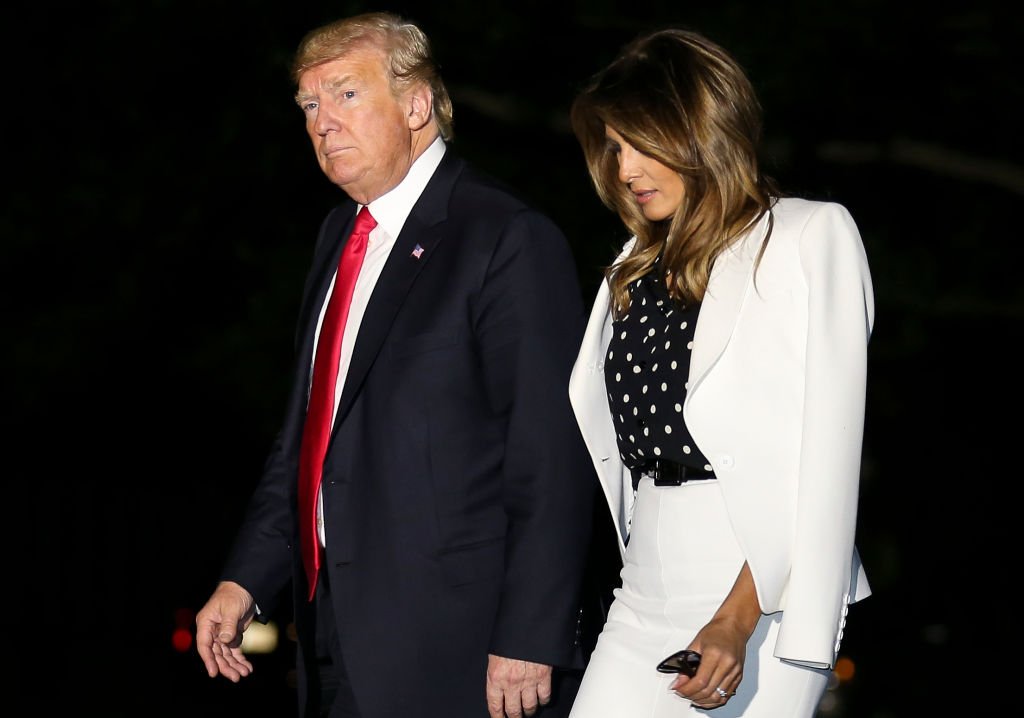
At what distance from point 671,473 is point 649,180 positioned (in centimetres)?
57

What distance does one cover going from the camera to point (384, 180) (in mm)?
4094

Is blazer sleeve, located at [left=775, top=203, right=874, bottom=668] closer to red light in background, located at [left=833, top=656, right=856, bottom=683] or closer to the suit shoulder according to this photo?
the suit shoulder

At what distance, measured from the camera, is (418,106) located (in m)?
4.12

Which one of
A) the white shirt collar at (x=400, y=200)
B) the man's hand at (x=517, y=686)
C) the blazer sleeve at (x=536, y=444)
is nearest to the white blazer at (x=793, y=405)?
the blazer sleeve at (x=536, y=444)

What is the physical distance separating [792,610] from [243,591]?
157cm

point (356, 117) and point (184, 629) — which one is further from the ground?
point (356, 117)

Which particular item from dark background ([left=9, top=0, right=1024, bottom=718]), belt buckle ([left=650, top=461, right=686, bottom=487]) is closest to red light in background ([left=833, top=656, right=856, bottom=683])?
dark background ([left=9, top=0, right=1024, bottom=718])

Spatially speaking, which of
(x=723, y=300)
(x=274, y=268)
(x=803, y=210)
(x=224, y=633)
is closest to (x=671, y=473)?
(x=723, y=300)

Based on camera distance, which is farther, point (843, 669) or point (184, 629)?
point (843, 669)

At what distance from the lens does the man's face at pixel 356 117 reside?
13.2 ft

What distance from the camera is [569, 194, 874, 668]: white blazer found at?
3.17 meters

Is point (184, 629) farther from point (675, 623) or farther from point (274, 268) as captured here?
point (675, 623)

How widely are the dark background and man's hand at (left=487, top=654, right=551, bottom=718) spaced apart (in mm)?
6071

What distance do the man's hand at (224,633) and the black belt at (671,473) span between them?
121 cm
